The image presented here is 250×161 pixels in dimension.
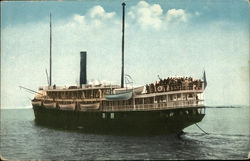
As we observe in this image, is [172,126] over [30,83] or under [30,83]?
under

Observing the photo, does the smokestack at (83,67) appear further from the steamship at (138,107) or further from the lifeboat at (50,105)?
the lifeboat at (50,105)

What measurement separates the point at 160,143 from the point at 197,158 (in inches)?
127

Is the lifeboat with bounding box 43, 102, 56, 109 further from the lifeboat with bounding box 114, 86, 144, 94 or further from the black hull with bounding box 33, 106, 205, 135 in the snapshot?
the lifeboat with bounding box 114, 86, 144, 94

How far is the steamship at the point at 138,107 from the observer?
1792 cm

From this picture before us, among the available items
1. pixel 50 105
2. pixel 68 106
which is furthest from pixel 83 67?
pixel 50 105

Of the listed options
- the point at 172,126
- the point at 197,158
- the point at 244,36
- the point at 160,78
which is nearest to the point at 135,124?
the point at 172,126

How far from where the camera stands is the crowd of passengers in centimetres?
1669

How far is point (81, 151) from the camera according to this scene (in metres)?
14.8

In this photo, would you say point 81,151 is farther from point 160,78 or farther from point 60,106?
point 60,106

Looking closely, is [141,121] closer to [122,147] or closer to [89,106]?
[122,147]

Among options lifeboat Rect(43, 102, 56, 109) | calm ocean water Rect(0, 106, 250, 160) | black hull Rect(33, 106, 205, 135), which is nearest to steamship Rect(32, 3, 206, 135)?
black hull Rect(33, 106, 205, 135)

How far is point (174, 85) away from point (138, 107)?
2.80m

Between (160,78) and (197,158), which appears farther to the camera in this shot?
(160,78)

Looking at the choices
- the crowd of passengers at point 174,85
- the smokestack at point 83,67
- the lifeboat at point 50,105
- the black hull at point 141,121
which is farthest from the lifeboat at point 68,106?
the crowd of passengers at point 174,85
